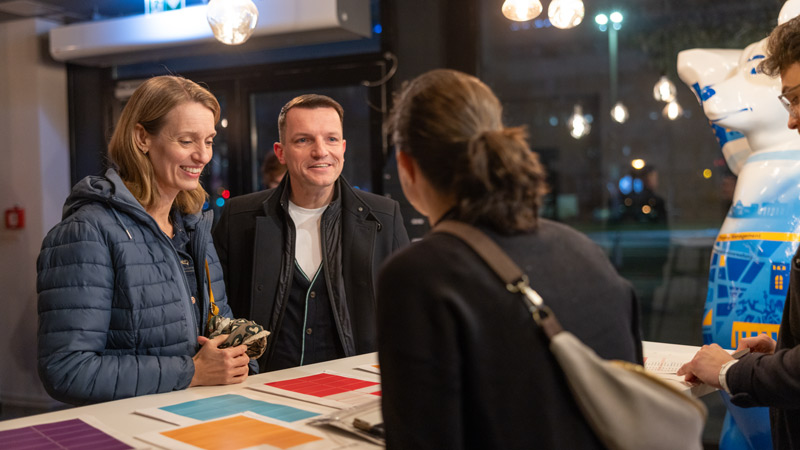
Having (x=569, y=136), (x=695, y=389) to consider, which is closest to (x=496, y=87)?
(x=569, y=136)

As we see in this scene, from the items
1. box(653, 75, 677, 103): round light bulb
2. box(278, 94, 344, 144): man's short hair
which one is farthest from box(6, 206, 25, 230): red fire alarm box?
box(653, 75, 677, 103): round light bulb

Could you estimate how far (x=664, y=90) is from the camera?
4395mm

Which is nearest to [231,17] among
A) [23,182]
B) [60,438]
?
[60,438]

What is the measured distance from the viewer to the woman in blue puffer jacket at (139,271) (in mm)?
1724

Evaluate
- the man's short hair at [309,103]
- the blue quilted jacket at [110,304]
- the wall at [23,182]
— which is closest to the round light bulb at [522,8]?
the man's short hair at [309,103]

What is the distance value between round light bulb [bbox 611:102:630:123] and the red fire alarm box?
183 inches

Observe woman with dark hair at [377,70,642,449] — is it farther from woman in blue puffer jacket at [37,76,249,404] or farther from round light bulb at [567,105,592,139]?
round light bulb at [567,105,592,139]

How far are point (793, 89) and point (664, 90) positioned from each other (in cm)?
285

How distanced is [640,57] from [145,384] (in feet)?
13.4

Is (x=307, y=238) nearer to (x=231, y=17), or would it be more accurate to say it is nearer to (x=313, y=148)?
(x=313, y=148)

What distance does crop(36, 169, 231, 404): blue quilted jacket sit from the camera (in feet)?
5.62

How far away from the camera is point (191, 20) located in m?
4.74

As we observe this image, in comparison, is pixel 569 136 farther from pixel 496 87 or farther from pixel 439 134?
pixel 439 134

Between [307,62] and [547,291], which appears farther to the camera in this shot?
[307,62]
